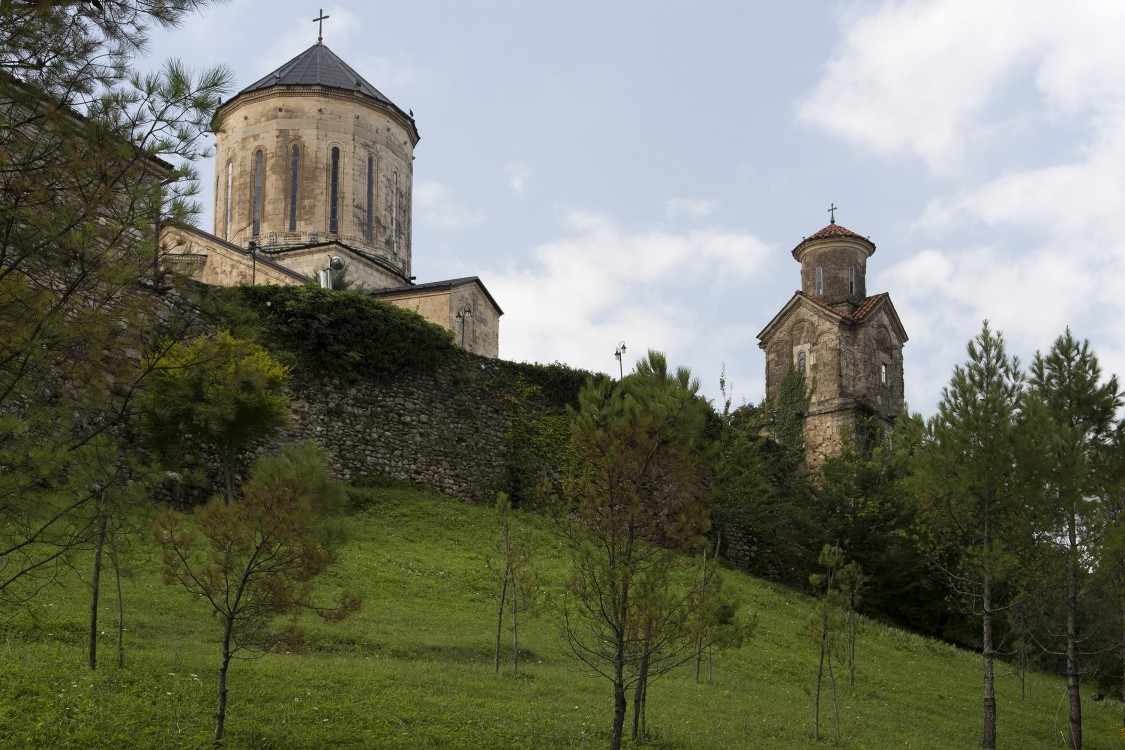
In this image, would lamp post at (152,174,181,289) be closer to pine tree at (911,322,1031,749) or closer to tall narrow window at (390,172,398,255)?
pine tree at (911,322,1031,749)

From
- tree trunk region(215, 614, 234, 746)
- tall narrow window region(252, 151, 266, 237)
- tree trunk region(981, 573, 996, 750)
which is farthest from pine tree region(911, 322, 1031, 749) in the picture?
tall narrow window region(252, 151, 266, 237)

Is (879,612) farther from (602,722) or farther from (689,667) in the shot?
(602,722)

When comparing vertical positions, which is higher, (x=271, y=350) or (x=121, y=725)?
(x=271, y=350)

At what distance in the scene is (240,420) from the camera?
1558 centimetres

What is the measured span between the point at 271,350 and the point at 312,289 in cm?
162

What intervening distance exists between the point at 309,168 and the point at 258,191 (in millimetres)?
1571

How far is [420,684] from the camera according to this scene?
10258mm

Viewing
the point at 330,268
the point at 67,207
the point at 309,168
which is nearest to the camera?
the point at 67,207

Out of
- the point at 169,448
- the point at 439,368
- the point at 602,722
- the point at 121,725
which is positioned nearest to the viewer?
the point at 121,725

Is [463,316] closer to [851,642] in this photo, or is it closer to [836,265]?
[836,265]

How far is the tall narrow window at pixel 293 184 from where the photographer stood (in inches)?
1206

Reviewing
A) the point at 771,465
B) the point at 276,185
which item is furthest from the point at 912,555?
the point at 276,185

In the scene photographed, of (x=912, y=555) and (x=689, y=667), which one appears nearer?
(x=689, y=667)

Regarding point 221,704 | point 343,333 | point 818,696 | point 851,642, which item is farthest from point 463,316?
point 221,704
